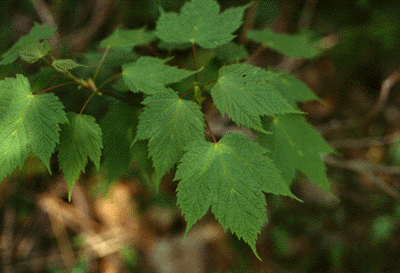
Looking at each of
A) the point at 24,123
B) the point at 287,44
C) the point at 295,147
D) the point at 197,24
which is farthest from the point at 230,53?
the point at 24,123

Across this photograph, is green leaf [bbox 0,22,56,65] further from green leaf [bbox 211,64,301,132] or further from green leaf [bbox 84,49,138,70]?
green leaf [bbox 211,64,301,132]

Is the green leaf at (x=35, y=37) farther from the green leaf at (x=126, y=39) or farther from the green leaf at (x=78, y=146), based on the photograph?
the green leaf at (x=78, y=146)

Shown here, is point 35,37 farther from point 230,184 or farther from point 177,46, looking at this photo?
point 230,184

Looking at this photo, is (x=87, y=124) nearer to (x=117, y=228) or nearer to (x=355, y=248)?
(x=117, y=228)

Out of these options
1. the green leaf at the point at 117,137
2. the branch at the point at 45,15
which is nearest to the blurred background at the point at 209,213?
the branch at the point at 45,15

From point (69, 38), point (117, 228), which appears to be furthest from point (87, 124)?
point (69, 38)
